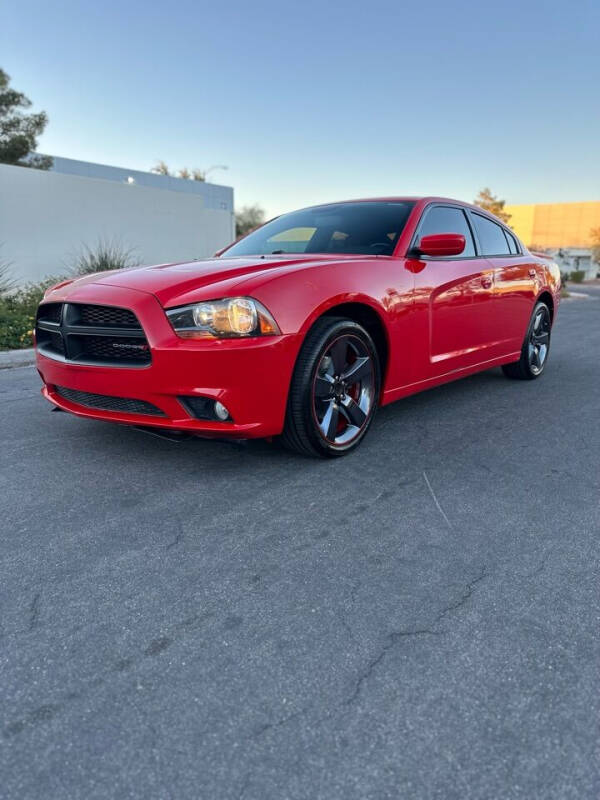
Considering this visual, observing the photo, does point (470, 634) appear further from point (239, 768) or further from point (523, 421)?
point (523, 421)

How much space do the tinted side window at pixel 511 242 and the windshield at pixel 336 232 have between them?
Result: 1.63m

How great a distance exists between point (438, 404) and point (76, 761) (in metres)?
3.88

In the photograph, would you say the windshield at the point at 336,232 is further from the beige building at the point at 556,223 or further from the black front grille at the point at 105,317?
the beige building at the point at 556,223

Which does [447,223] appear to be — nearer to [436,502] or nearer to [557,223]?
[436,502]

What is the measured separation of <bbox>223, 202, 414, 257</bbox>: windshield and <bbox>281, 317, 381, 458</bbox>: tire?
0.77 metres

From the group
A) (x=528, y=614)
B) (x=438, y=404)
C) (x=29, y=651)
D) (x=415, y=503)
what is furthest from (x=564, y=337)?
(x=29, y=651)

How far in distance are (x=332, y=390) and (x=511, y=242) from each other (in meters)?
3.09

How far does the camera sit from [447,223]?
4.43 metres

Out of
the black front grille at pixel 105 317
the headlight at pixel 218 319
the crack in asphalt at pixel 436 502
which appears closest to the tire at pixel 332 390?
the headlight at pixel 218 319

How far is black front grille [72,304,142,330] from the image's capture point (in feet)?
9.75

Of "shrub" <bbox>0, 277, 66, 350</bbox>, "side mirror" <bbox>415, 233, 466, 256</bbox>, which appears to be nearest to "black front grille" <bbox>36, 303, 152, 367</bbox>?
"side mirror" <bbox>415, 233, 466, 256</bbox>

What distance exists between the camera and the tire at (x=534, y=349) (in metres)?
5.64

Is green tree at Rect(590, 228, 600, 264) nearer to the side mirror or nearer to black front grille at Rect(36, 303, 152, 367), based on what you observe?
the side mirror

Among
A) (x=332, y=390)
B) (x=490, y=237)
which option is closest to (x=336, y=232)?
(x=332, y=390)
